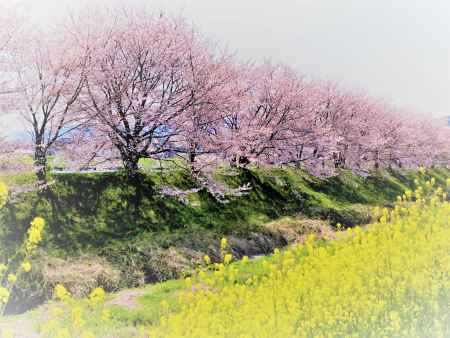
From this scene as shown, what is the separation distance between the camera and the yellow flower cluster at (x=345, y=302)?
243 inches

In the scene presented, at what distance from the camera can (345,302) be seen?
6699 millimetres

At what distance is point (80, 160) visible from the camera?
1544 centimetres

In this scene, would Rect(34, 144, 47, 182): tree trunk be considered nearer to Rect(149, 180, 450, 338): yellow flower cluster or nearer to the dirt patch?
the dirt patch

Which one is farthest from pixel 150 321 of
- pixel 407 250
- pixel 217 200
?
pixel 217 200

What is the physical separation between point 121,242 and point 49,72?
19.4ft

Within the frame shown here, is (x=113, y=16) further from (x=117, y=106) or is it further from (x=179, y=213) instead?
(x=179, y=213)

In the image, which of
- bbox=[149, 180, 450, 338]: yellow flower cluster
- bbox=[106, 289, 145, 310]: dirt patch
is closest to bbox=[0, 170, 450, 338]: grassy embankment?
bbox=[149, 180, 450, 338]: yellow flower cluster

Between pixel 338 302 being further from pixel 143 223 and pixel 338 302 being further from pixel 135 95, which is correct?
pixel 135 95

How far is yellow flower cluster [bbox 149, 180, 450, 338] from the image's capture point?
20.2 ft

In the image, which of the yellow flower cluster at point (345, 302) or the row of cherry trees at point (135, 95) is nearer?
the yellow flower cluster at point (345, 302)

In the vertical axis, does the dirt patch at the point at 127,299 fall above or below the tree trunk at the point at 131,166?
below

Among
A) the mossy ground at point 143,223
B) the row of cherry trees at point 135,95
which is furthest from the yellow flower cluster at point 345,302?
the row of cherry trees at point 135,95

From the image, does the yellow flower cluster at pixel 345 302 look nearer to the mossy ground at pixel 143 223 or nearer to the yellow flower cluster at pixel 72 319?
the yellow flower cluster at pixel 72 319

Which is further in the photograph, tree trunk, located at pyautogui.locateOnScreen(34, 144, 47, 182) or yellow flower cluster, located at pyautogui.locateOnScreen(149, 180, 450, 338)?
tree trunk, located at pyautogui.locateOnScreen(34, 144, 47, 182)
